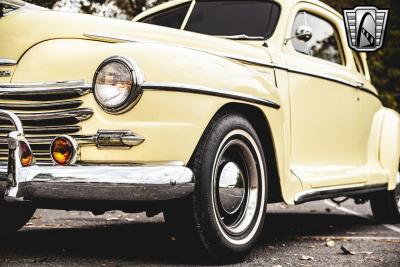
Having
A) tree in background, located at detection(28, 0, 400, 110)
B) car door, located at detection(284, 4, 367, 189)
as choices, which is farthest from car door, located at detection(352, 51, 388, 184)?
tree in background, located at detection(28, 0, 400, 110)

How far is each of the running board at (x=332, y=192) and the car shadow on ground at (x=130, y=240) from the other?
396 mm

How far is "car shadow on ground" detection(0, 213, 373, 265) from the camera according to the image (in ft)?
12.9

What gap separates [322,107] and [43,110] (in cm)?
238

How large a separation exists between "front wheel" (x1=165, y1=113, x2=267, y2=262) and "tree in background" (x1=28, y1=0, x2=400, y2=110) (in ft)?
12.2

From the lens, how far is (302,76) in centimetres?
488

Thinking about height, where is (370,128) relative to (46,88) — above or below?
below

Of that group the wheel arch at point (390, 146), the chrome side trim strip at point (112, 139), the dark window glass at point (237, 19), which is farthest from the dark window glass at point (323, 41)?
the chrome side trim strip at point (112, 139)

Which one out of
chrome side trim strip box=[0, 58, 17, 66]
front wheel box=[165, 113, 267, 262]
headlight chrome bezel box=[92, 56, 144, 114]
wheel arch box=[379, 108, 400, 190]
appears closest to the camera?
headlight chrome bezel box=[92, 56, 144, 114]

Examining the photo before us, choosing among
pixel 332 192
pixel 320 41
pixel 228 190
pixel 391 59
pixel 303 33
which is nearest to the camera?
pixel 228 190

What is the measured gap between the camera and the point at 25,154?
3307 mm

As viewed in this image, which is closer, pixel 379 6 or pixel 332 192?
pixel 332 192

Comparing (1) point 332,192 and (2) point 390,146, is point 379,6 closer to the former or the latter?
(2) point 390,146

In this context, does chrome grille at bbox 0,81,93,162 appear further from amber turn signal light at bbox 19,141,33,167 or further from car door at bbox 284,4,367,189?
car door at bbox 284,4,367,189

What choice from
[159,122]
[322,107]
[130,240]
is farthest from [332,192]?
[159,122]
